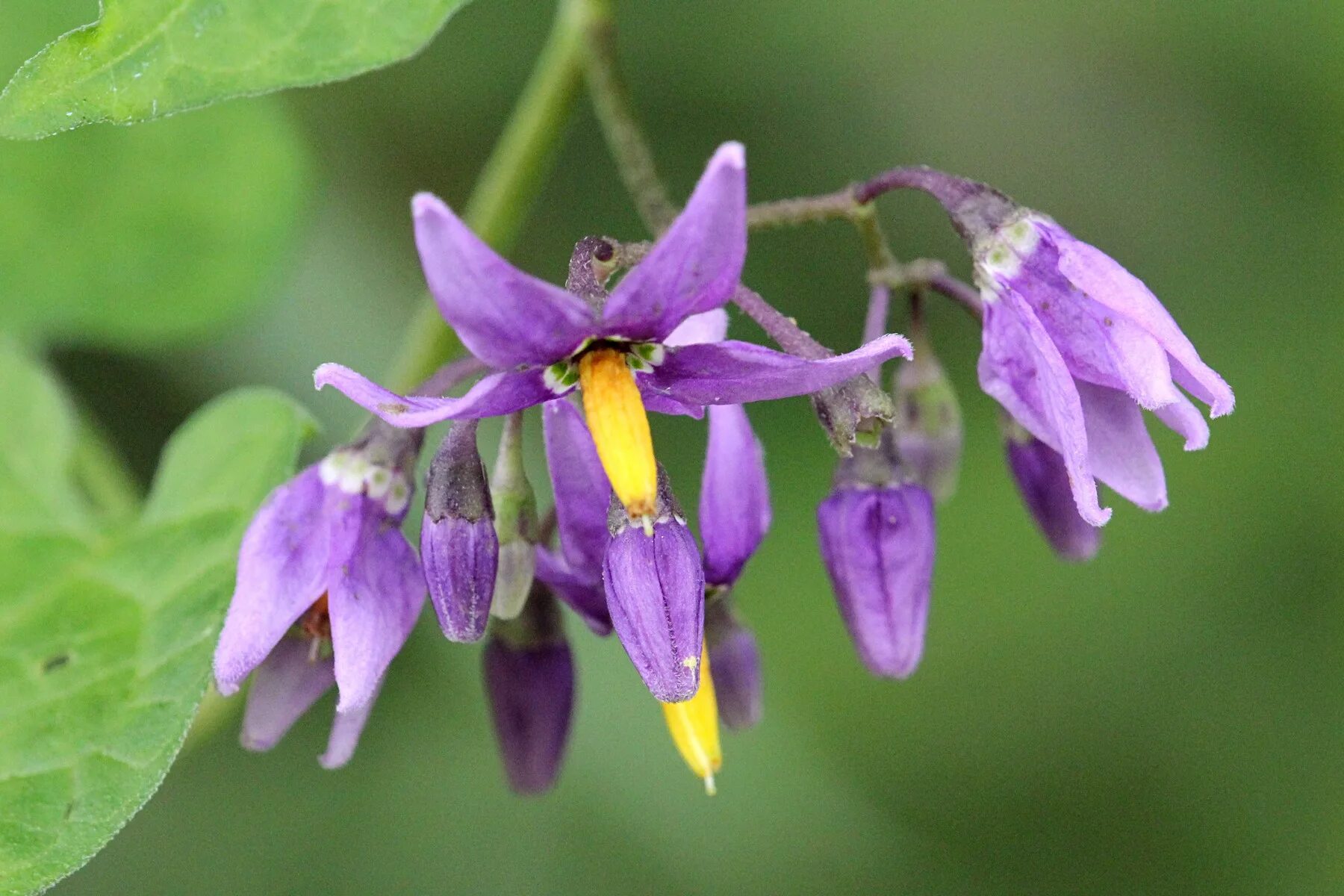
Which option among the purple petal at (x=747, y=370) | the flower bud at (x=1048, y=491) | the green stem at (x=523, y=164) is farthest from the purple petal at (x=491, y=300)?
the green stem at (x=523, y=164)

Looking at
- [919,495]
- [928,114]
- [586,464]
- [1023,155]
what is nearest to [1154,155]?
[1023,155]

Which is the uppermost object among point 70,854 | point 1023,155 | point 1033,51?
point 1033,51

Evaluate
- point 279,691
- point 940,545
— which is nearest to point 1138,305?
point 279,691

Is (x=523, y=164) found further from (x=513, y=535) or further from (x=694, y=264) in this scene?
(x=694, y=264)

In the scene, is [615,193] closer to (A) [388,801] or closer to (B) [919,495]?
(A) [388,801]

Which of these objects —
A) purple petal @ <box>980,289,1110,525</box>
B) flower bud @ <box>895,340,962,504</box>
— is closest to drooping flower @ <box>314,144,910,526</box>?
purple petal @ <box>980,289,1110,525</box>

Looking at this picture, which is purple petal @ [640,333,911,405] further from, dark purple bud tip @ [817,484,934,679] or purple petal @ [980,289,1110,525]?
dark purple bud tip @ [817,484,934,679]
